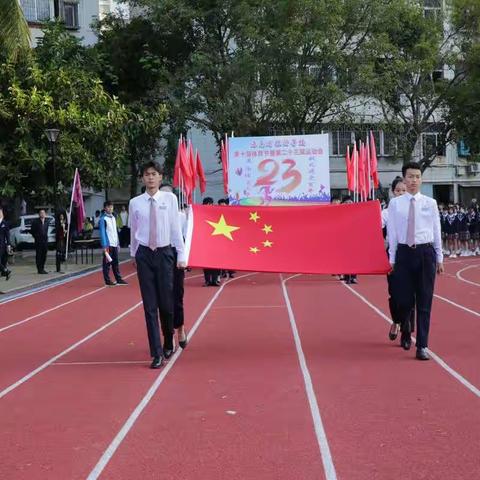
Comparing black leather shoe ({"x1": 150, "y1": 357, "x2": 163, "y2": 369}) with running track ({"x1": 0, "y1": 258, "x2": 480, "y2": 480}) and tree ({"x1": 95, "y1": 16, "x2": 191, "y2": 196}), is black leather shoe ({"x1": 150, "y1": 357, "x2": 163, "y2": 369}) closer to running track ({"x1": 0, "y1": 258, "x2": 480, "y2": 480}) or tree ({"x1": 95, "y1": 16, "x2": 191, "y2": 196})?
running track ({"x1": 0, "y1": 258, "x2": 480, "y2": 480})

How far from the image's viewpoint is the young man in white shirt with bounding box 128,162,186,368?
25.6ft

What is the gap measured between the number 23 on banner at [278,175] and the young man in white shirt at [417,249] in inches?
363

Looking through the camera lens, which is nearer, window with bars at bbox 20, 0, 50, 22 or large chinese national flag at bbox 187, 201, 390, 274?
large chinese national flag at bbox 187, 201, 390, 274

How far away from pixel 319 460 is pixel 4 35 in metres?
16.3

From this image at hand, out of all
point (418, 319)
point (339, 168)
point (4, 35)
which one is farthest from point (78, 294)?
point (339, 168)

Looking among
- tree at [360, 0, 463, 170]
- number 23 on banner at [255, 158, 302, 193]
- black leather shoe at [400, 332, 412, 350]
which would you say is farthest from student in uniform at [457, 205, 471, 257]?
black leather shoe at [400, 332, 412, 350]

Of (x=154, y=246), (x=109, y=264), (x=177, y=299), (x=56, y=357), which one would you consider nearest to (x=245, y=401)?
(x=154, y=246)

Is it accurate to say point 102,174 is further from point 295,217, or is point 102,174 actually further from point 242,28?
point 295,217

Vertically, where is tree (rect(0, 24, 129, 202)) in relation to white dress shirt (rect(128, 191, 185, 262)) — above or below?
above

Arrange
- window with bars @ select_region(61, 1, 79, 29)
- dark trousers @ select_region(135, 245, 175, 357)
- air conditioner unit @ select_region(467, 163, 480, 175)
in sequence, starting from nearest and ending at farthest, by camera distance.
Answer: dark trousers @ select_region(135, 245, 175, 357) < window with bars @ select_region(61, 1, 79, 29) < air conditioner unit @ select_region(467, 163, 480, 175)

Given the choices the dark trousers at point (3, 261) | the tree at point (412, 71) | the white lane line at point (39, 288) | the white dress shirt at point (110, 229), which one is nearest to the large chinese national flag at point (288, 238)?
the white lane line at point (39, 288)

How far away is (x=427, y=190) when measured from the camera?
144 feet

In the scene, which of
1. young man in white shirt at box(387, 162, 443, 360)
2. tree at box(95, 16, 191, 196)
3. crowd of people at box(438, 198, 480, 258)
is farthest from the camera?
tree at box(95, 16, 191, 196)

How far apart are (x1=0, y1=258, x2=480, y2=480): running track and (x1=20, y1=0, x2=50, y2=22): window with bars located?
98.9 feet
